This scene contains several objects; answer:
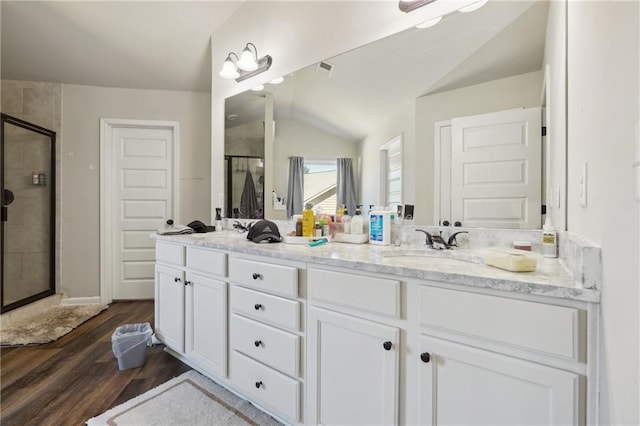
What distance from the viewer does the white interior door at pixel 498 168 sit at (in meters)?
1.35

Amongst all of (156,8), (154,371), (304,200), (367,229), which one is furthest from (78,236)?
(367,229)

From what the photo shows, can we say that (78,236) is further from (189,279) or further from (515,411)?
(515,411)

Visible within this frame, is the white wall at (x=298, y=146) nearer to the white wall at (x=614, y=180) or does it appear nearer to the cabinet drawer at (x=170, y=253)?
the cabinet drawer at (x=170, y=253)

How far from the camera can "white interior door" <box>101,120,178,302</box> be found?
11.7ft

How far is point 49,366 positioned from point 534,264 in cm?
290

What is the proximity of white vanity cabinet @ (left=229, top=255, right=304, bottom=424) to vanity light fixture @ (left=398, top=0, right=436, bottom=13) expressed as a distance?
1.43 metres

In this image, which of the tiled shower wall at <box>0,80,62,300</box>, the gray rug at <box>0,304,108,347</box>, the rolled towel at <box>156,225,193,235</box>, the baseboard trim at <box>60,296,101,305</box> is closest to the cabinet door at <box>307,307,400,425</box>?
the rolled towel at <box>156,225,193,235</box>

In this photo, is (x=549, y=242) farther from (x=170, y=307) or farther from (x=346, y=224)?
(x=170, y=307)

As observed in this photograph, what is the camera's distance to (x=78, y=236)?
348 centimetres

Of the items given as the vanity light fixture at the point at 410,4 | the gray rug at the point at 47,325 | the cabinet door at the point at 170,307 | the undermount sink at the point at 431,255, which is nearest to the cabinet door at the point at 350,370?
the undermount sink at the point at 431,255

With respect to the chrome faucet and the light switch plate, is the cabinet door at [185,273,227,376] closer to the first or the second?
the chrome faucet

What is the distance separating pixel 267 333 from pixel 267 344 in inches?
2.1

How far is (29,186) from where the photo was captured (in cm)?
325

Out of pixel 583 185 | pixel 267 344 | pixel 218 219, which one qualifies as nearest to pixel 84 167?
pixel 218 219
